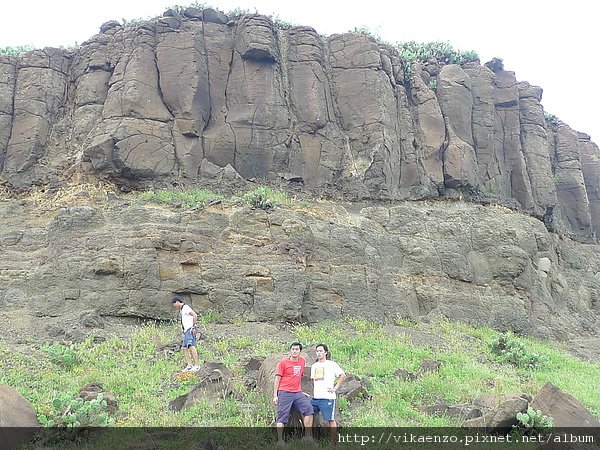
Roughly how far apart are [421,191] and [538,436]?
1620 centimetres

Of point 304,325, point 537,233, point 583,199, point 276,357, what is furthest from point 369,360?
point 583,199

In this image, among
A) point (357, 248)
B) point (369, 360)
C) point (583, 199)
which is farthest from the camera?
point (583, 199)

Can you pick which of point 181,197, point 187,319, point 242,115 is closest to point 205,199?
point 181,197

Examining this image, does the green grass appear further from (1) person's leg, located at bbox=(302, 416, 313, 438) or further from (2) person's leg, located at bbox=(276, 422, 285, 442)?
(1) person's leg, located at bbox=(302, 416, 313, 438)

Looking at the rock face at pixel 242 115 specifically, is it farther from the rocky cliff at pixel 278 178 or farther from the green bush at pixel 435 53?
the green bush at pixel 435 53

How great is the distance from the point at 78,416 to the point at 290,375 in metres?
3.48

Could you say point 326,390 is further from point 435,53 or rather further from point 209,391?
point 435,53

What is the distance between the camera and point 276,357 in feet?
40.2

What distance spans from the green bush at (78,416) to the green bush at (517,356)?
479 inches

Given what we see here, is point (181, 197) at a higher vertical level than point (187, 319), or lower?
higher

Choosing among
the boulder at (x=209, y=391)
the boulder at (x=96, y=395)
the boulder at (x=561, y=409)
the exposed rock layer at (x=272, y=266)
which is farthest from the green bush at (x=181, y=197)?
the boulder at (x=561, y=409)

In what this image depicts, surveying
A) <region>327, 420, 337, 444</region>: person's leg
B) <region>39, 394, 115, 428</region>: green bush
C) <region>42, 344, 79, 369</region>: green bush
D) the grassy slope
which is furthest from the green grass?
<region>327, 420, 337, 444</region>: person's leg

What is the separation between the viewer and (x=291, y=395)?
32.0 feet

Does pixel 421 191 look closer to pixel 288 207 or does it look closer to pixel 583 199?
pixel 288 207
